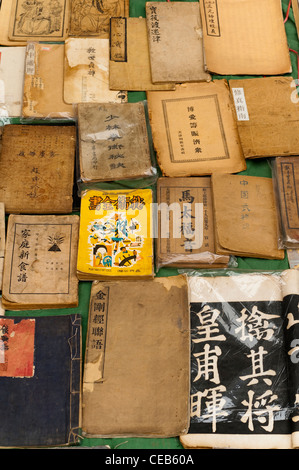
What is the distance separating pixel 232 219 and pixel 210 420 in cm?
85

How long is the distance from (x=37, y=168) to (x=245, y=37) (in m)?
1.37

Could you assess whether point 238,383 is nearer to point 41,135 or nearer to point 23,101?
point 41,135

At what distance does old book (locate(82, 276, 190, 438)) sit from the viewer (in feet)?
5.59

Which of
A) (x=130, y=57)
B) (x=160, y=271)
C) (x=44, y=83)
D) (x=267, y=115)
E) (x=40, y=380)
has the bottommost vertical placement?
(x=40, y=380)

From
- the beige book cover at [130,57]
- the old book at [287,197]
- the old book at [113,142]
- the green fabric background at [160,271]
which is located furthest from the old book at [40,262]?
the old book at [287,197]

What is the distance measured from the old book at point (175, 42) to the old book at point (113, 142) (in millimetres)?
271

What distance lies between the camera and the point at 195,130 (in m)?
2.25

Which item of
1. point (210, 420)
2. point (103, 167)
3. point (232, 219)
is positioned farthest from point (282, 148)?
point (210, 420)

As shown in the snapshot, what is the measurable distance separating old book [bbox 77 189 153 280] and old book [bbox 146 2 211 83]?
72cm

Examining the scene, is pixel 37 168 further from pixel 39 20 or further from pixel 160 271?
pixel 39 20

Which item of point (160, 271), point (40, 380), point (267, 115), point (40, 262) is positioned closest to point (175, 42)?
point (267, 115)

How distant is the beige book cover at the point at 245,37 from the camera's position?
246 cm

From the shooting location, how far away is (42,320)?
1878 millimetres

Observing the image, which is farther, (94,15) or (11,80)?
(94,15)
